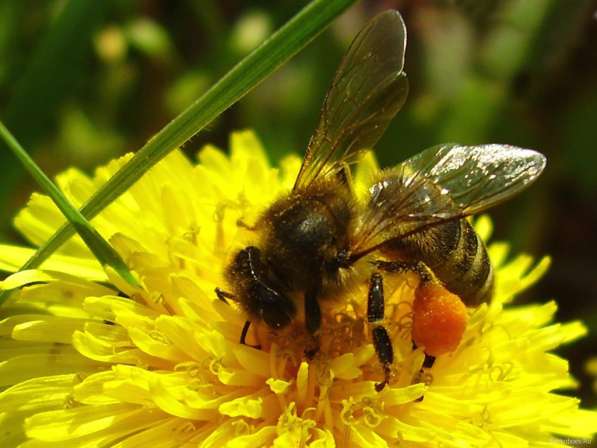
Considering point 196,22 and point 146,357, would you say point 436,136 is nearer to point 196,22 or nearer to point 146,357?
point 196,22

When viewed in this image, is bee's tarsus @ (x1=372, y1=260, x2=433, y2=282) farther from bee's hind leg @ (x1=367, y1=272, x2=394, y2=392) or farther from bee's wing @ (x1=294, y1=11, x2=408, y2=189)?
bee's wing @ (x1=294, y1=11, x2=408, y2=189)

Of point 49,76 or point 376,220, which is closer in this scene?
point 376,220

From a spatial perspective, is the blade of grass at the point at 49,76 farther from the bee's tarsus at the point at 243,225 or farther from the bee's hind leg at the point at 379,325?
the bee's hind leg at the point at 379,325

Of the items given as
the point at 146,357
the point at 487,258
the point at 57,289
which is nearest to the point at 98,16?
the point at 57,289

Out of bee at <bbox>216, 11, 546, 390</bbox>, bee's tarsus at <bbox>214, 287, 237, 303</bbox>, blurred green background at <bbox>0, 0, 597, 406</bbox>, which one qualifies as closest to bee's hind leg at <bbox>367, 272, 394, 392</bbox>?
bee at <bbox>216, 11, 546, 390</bbox>

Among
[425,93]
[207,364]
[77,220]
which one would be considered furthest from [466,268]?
[425,93]

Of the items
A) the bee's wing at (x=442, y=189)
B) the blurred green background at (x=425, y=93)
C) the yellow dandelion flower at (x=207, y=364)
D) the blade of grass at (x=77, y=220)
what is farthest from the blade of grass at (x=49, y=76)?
the bee's wing at (x=442, y=189)

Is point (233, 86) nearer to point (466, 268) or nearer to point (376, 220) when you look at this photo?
point (376, 220)
